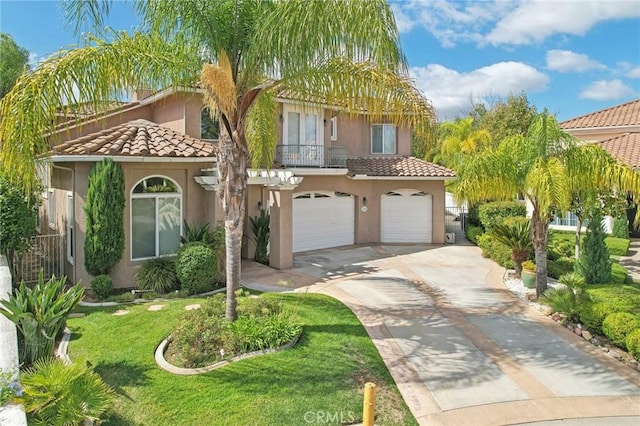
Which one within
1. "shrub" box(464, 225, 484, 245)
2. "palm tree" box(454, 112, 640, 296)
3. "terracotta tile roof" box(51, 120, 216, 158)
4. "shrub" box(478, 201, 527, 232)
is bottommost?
"shrub" box(464, 225, 484, 245)

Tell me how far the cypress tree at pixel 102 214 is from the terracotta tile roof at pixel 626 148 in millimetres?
23849

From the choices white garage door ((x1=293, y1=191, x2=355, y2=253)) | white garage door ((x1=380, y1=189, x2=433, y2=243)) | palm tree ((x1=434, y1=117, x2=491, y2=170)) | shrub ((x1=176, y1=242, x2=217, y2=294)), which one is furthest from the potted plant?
palm tree ((x1=434, y1=117, x2=491, y2=170))

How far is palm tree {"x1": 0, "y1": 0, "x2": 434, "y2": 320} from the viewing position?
27.3 ft

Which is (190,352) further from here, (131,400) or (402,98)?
(402,98)

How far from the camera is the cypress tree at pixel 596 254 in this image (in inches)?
564

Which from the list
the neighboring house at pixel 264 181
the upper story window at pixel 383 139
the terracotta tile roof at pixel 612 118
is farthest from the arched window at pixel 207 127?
the terracotta tile roof at pixel 612 118

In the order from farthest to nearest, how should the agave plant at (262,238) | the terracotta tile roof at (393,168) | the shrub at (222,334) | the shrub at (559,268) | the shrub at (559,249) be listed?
1. the terracotta tile roof at (393,168)
2. the shrub at (559,249)
3. the agave plant at (262,238)
4. the shrub at (559,268)
5. the shrub at (222,334)

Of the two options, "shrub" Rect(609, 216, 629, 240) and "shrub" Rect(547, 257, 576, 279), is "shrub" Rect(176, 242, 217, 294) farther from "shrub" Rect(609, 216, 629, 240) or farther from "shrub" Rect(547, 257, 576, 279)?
"shrub" Rect(609, 216, 629, 240)

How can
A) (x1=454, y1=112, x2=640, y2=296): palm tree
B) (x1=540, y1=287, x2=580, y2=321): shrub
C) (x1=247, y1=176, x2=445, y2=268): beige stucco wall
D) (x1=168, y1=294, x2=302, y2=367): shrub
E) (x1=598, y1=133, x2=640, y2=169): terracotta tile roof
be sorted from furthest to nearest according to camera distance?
(x1=598, y1=133, x2=640, y2=169): terracotta tile roof < (x1=247, y1=176, x2=445, y2=268): beige stucco wall < (x1=454, y1=112, x2=640, y2=296): palm tree < (x1=540, y1=287, x2=580, y2=321): shrub < (x1=168, y1=294, x2=302, y2=367): shrub

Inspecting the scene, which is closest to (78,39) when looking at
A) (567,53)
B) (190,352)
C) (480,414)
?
(190,352)

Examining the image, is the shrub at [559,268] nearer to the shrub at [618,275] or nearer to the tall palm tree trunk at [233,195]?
the shrub at [618,275]

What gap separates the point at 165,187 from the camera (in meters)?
15.4

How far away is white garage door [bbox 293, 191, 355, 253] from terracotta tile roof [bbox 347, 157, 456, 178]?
1.73 metres

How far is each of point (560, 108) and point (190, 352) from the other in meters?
12.4
